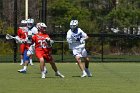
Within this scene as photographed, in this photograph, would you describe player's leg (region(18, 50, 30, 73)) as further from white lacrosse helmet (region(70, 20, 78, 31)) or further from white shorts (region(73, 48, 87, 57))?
white lacrosse helmet (region(70, 20, 78, 31))

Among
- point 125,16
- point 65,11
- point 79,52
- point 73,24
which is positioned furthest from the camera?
point 65,11

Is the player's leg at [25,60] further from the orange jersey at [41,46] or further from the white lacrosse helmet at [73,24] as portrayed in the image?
the white lacrosse helmet at [73,24]

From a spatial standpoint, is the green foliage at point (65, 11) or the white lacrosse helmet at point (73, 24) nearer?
the white lacrosse helmet at point (73, 24)

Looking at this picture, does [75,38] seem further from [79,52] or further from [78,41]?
[79,52]

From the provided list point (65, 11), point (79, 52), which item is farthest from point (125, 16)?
point (79, 52)

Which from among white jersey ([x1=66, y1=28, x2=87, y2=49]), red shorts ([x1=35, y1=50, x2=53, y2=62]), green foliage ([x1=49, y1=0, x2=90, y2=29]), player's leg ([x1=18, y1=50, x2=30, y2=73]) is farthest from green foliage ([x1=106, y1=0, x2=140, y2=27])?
red shorts ([x1=35, y1=50, x2=53, y2=62])

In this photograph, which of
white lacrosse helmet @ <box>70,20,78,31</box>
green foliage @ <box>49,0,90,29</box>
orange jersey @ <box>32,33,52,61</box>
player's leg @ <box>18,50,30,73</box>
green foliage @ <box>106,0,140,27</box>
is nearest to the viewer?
orange jersey @ <box>32,33,52,61</box>

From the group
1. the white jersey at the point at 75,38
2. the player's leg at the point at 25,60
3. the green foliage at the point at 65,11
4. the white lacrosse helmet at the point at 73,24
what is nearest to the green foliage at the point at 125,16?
the green foliage at the point at 65,11

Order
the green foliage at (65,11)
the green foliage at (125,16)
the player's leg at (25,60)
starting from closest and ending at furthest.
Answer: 1. the player's leg at (25,60)
2. the green foliage at (125,16)
3. the green foliage at (65,11)

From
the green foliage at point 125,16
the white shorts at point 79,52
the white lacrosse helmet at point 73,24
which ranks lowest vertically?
the green foliage at point 125,16

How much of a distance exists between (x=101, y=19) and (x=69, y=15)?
304 cm

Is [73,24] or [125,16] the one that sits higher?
[73,24]

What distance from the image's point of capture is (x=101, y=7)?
185 feet

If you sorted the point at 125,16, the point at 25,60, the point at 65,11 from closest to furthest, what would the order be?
the point at 25,60 < the point at 125,16 < the point at 65,11
